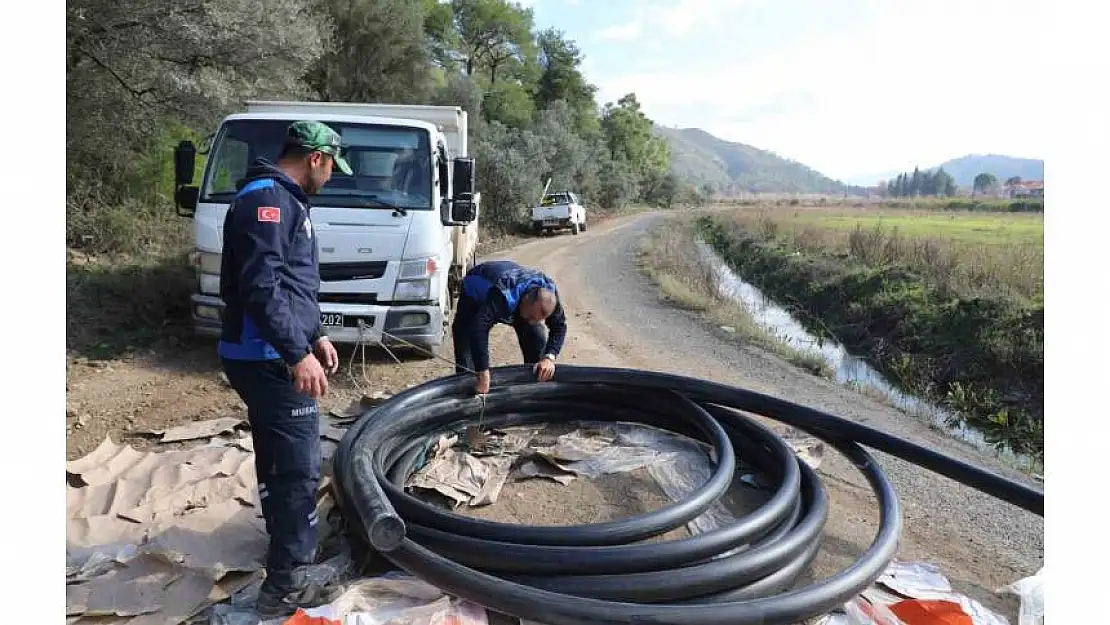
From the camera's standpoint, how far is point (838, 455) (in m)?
4.90

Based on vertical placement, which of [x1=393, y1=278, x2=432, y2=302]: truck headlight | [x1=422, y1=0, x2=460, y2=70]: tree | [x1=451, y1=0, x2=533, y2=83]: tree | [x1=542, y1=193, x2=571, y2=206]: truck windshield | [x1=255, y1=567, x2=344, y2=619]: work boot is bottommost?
[x1=255, y1=567, x2=344, y2=619]: work boot

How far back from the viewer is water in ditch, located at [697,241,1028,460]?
7027 millimetres

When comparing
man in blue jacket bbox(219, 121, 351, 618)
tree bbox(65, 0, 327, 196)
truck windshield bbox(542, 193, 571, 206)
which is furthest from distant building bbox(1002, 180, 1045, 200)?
man in blue jacket bbox(219, 121, 351, 618)

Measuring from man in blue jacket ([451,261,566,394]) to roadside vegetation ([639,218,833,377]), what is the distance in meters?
4.15

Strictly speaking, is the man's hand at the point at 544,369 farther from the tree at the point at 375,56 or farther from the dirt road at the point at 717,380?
the tree at the point at 375,56

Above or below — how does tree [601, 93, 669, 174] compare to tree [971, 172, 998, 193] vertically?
above

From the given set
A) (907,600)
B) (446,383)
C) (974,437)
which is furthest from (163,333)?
(974,437)

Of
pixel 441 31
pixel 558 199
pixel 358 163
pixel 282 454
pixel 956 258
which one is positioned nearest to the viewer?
pixel 282 454

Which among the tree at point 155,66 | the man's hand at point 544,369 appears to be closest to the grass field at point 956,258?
the man's hand at point 544,369

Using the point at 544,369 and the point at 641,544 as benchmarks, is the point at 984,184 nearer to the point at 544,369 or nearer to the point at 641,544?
the point at 544,369

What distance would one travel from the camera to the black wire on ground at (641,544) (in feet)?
8.46

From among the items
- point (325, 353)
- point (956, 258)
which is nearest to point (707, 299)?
point (956, 258)

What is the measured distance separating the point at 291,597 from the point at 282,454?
1.86 ft

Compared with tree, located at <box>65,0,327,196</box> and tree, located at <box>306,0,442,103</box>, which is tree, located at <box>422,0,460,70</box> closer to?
tree, located at <box>306,0,442,103</box>
